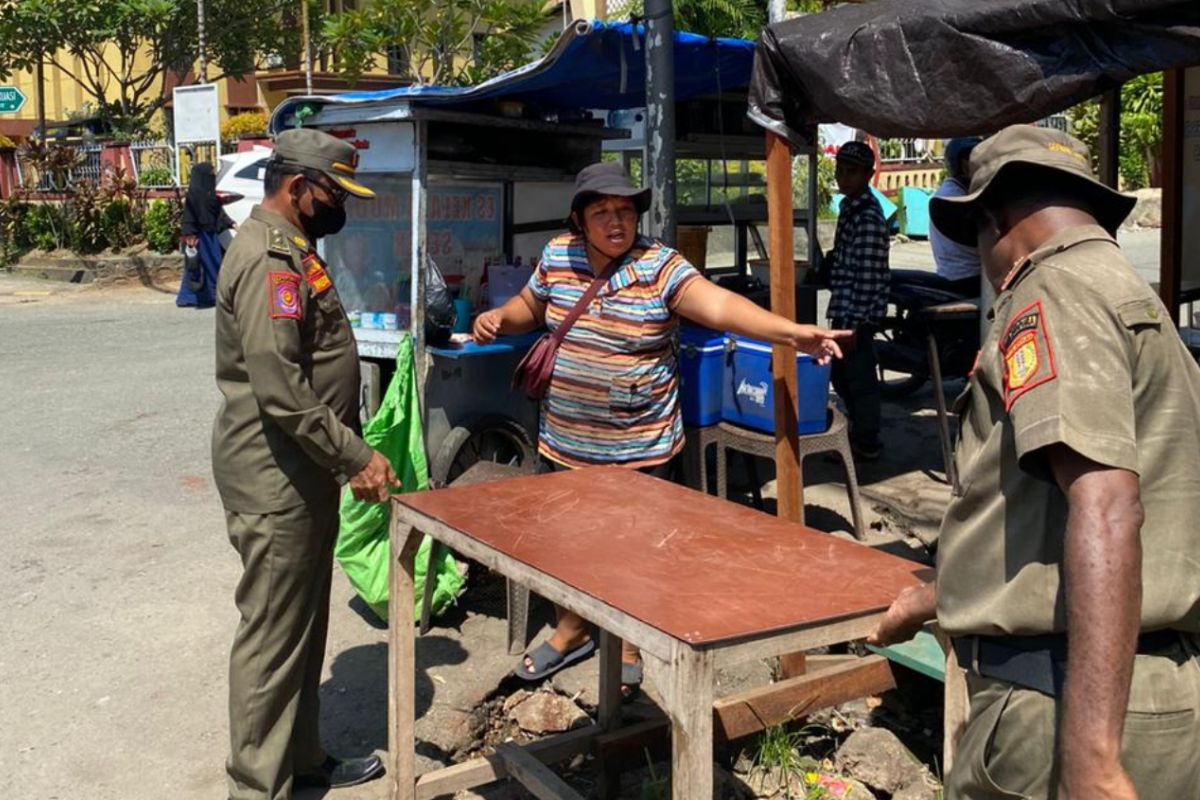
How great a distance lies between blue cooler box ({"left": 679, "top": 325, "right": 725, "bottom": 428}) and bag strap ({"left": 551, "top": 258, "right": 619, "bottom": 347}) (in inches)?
51.8

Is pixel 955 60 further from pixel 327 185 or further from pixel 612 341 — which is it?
pixel 327 185

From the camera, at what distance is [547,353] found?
4.19 meters

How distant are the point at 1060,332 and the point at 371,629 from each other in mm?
3696

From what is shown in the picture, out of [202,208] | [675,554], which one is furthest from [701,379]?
[202,208]

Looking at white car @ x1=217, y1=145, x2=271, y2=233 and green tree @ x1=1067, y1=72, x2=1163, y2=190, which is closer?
white car @ x1=217, y1=145, x2=271, y2=233

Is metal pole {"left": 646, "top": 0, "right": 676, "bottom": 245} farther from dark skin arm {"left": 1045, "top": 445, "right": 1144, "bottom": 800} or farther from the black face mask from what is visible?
dark skin arm {"left": 1045, "top": 445, "right": 1144, "bottom": 800}

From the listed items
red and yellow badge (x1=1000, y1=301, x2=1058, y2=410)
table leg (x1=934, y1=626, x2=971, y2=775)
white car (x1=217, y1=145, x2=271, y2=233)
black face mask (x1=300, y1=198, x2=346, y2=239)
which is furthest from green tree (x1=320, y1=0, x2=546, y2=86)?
red and yellow badge (x1=1000, y1=301, x2=1058, y2=410)

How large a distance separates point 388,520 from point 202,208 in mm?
10970

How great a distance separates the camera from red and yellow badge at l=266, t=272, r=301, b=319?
3266mm

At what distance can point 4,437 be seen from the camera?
25.1 feet

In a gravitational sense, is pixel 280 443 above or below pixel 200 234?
below

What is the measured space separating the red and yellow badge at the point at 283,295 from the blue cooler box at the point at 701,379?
7.79 ft

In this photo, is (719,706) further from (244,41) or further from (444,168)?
(244,41)

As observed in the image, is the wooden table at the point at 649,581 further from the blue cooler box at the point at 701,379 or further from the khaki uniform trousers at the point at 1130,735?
the blue cooler box at the point at 701,379
